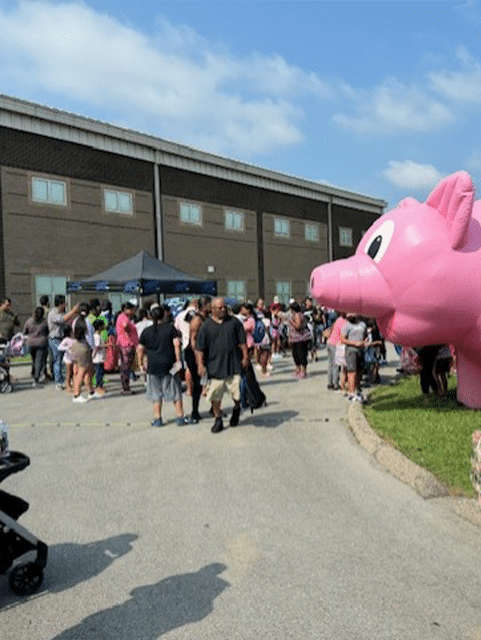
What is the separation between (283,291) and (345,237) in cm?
791

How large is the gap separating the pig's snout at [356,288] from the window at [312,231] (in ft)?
92.9

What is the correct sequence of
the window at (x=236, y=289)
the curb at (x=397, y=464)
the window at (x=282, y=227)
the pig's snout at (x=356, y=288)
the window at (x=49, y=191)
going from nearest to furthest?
1. the curb at (x=397, y=464)
2. the pig's snout at (x=356, y=288)
3. the window at (x=49, y=191)
4. the window at (x=236, y=289)
5. the window at (x=282, y=227)

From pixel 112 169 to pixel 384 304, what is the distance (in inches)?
760

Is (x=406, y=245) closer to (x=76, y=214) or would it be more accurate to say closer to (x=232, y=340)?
(x=232, y=340)

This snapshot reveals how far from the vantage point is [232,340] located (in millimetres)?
8281

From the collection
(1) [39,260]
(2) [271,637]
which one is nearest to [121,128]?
(1) [39,260]

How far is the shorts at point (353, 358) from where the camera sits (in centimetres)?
998

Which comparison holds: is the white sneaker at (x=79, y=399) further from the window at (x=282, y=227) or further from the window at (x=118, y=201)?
the window at (x=282, y=227)

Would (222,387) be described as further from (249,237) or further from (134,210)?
(249,237)

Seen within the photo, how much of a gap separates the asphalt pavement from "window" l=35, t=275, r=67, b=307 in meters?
14.6

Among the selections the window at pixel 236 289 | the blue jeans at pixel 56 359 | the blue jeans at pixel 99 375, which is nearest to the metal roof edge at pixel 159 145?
the window at pixel 236 289

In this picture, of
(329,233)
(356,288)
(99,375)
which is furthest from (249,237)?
(356,288)

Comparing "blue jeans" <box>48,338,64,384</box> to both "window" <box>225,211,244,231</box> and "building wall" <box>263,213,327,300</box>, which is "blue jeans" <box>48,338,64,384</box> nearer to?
"window" <box>225,211,244,231</box>

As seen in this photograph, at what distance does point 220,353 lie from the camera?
8266 millimetres
